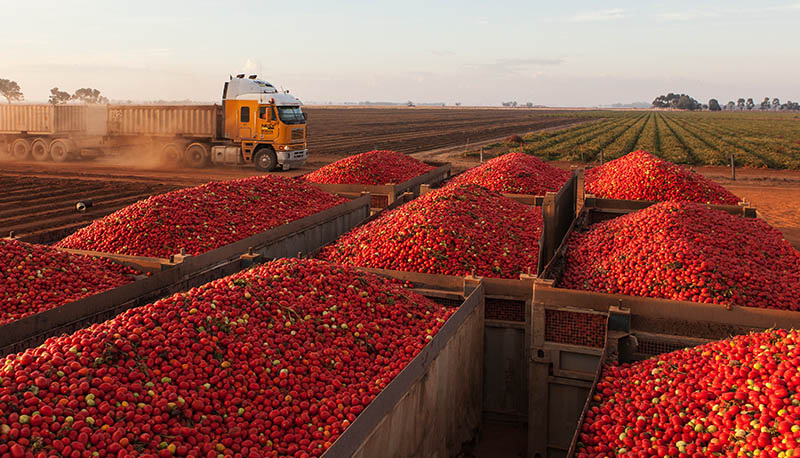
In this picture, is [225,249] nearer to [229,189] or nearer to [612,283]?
[229,189]

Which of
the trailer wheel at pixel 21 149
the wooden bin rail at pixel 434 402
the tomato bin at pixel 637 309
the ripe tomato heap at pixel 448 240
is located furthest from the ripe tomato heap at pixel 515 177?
the trailer wheel at pixel 21 149

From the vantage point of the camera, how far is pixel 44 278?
6.27 metres

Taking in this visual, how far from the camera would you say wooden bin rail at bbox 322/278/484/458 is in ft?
12.3

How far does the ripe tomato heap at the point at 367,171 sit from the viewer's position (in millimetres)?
14125

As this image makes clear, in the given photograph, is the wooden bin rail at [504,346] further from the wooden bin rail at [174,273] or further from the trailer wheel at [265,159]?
the trailer wheel at [265,159]

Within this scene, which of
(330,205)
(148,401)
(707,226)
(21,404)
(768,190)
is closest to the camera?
(21,404)

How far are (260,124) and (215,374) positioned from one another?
74.4 ft

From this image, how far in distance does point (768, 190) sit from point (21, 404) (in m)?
26.8

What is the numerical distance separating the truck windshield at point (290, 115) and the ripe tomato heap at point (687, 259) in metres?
19.2

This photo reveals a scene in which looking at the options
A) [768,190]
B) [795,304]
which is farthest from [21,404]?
[768,190]

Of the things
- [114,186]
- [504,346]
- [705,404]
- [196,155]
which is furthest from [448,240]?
[196,155]

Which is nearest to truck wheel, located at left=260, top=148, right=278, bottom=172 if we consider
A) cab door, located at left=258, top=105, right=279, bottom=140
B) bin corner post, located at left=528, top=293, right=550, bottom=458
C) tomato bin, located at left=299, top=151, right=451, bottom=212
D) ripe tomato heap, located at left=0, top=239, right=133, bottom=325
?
cab door, located at left=258, top=105, right=279, bottom=140

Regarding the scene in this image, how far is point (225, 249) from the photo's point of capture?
759cm

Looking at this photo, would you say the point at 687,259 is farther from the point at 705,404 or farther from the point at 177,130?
the point at 177,130
